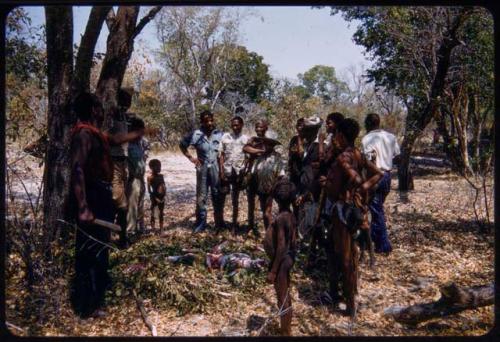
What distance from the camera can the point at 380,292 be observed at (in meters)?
4.27

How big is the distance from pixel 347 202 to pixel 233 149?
2071 millimetres

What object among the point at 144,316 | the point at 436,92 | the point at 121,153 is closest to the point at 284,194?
the point at 144,316

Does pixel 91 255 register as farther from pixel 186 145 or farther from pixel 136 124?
pixel 186 145

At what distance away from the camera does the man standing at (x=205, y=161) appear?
547 centimetres

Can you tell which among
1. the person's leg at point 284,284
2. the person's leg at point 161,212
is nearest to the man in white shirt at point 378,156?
the person's leg at point 284,284

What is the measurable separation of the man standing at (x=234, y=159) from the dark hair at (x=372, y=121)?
134 cm

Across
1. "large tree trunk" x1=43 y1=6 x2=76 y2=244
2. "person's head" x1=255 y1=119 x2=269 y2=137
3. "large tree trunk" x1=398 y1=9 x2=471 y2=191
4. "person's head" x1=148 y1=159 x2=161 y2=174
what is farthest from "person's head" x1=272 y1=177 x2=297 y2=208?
"large tree trunk" x1=398 y1=9 x2=471 y2=191

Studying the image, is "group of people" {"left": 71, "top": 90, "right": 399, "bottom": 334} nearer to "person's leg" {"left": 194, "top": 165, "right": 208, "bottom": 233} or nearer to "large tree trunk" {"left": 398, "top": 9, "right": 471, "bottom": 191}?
"person's leg" {"left": 194, "top": 165, "right": 208, "bottom": 233}

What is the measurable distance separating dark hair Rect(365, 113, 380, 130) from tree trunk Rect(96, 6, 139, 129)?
2.34 meters

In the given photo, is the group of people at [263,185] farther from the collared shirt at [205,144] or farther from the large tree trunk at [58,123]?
the large tree trunk at [58,123]

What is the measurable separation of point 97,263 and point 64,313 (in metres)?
0.42

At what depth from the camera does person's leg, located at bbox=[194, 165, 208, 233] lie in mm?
5461
